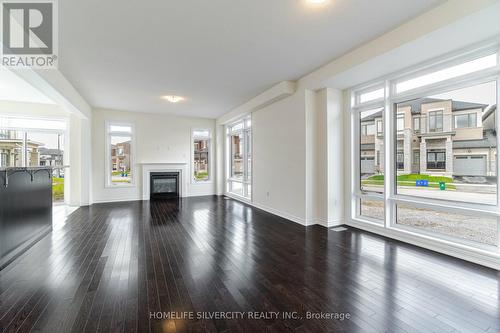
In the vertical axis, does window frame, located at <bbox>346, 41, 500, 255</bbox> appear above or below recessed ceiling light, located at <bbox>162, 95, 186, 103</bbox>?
below

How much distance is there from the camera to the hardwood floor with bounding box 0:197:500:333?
1.77 metres

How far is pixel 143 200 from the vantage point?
7.50 meters

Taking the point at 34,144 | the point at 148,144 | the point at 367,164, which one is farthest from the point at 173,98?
the point at 367,164

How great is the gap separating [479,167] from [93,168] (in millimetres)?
8870

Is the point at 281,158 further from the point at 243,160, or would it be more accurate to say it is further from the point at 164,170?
the point at 164,170

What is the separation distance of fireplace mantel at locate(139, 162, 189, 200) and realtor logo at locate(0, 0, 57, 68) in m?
4.64

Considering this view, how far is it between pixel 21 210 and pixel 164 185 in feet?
15.7

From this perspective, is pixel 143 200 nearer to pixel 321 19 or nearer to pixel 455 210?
pixel 321 19

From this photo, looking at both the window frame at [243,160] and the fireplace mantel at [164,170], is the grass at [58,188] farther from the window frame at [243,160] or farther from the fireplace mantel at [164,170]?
the window frame at [243,160]

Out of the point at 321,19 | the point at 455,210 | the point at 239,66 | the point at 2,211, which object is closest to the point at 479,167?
the point at 455,210

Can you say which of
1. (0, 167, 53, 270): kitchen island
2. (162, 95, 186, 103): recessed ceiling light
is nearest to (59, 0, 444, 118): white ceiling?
(162, 95, 186, 103): recessed ceiling light

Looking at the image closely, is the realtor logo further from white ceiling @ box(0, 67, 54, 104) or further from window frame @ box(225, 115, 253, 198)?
window frame @ box(225, 115, 253, 198)

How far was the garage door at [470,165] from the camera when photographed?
291cm

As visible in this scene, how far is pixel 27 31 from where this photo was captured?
2.83m
